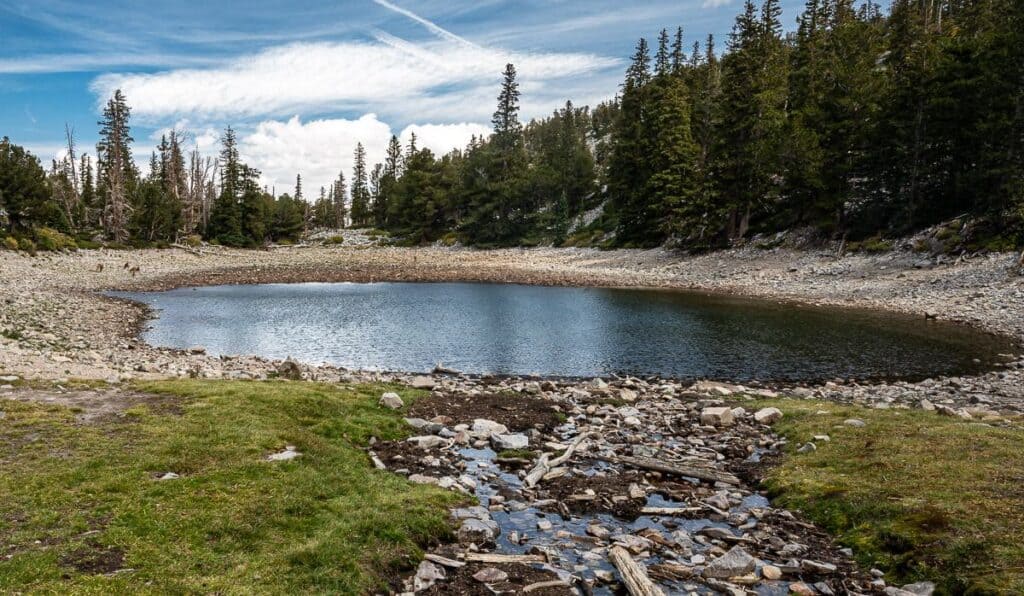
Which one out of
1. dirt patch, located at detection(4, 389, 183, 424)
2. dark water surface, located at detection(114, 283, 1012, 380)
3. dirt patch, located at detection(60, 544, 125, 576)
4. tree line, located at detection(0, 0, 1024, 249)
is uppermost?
tree line, located at detection(0, 0, 1024, 249)

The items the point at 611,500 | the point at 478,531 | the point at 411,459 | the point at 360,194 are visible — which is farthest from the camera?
the point at 360,194

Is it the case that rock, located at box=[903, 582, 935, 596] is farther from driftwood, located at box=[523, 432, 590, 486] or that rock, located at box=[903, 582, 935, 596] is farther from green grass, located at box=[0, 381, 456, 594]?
green grass, located at box=[0, 381, 456, 594]

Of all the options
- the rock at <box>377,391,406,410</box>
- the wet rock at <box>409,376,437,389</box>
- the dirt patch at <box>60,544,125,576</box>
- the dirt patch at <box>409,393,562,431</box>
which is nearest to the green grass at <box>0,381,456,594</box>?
the dirt patch at <box>60,544,125,576</box>

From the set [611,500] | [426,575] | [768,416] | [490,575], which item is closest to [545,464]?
[611,500]

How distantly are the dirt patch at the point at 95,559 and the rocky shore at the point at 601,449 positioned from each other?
3.38 m

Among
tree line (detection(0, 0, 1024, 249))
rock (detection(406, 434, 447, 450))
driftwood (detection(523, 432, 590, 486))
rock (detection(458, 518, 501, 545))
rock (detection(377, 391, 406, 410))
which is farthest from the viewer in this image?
tree line (detection(0, 0, 1024, 249))

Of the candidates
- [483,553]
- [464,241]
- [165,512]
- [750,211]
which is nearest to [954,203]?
[750,211]

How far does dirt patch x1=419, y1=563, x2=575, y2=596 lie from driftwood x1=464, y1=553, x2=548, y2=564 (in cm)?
9

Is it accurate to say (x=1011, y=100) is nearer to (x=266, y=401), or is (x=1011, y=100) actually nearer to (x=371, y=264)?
(x=266, y=401)

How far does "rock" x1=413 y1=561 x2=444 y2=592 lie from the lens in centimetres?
769

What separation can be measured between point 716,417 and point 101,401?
1495 centimetres

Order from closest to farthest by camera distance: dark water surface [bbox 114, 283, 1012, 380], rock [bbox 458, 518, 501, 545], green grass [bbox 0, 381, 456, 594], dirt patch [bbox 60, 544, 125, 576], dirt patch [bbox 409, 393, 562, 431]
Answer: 1. dirt patch [bbox 60, 544, 125, 576]
2. green grass [bbox 0, 381, 456, 594]
3. rock [bbox 458, 518, 501, 545]
4. dirt patch [bbox 409, 393, 562, 431]
5. dark water surface [bbox 114, 283, 1012, 380]

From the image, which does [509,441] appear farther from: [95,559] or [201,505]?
[95,559]

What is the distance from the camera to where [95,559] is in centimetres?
677
